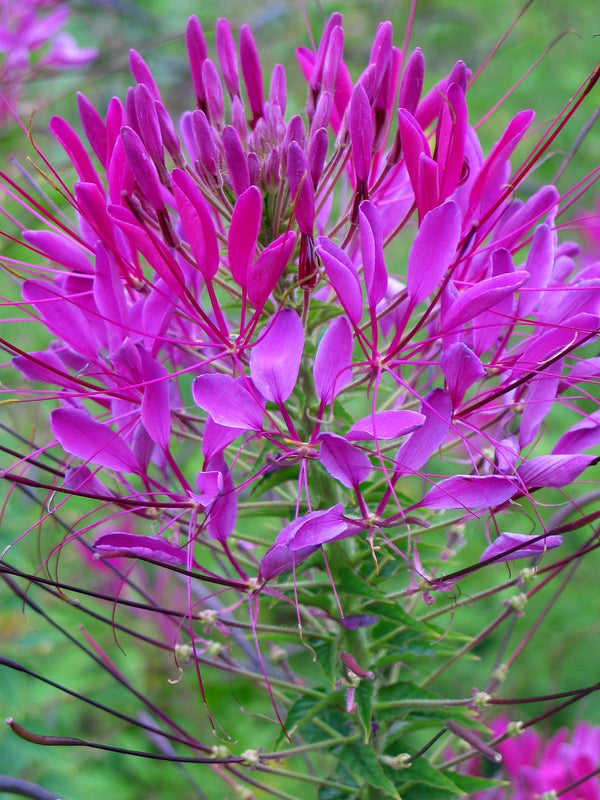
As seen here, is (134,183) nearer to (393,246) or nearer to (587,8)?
(393,246)

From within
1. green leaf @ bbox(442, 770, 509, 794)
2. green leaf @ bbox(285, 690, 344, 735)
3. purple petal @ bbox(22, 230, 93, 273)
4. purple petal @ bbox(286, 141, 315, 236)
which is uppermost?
purple petal @ bbox(286, 141, 315, 236)

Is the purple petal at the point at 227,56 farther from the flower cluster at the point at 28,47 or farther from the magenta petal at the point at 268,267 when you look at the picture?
the flower cluster at the point at 28,47

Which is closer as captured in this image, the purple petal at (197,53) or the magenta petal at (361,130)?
the magenta petal at (361,130)

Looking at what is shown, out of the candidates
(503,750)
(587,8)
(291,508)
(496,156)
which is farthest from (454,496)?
(587,8)

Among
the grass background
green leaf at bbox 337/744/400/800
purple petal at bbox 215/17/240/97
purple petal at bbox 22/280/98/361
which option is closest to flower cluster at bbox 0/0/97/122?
the grass background

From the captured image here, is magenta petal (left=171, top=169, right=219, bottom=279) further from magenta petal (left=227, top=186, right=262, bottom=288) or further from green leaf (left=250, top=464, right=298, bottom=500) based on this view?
green leaf (left=250, top=464, right=298, bottom=500)

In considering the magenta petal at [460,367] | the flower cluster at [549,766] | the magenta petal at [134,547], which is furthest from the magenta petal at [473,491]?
the flower cluster at [549,766]

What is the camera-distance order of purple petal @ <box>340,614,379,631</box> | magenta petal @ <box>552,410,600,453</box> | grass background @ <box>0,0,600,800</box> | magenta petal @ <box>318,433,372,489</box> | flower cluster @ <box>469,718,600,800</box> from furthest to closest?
grass background @ <box>0,0,600,800</box>, flower cluster @ <box>469,718,600,800</box>, purple petal @ <box>340,614,379,631</box>, magenta petal @ <box>552,410,600,453</box>, magenta petal @ <box>318,433,372,489</box>
